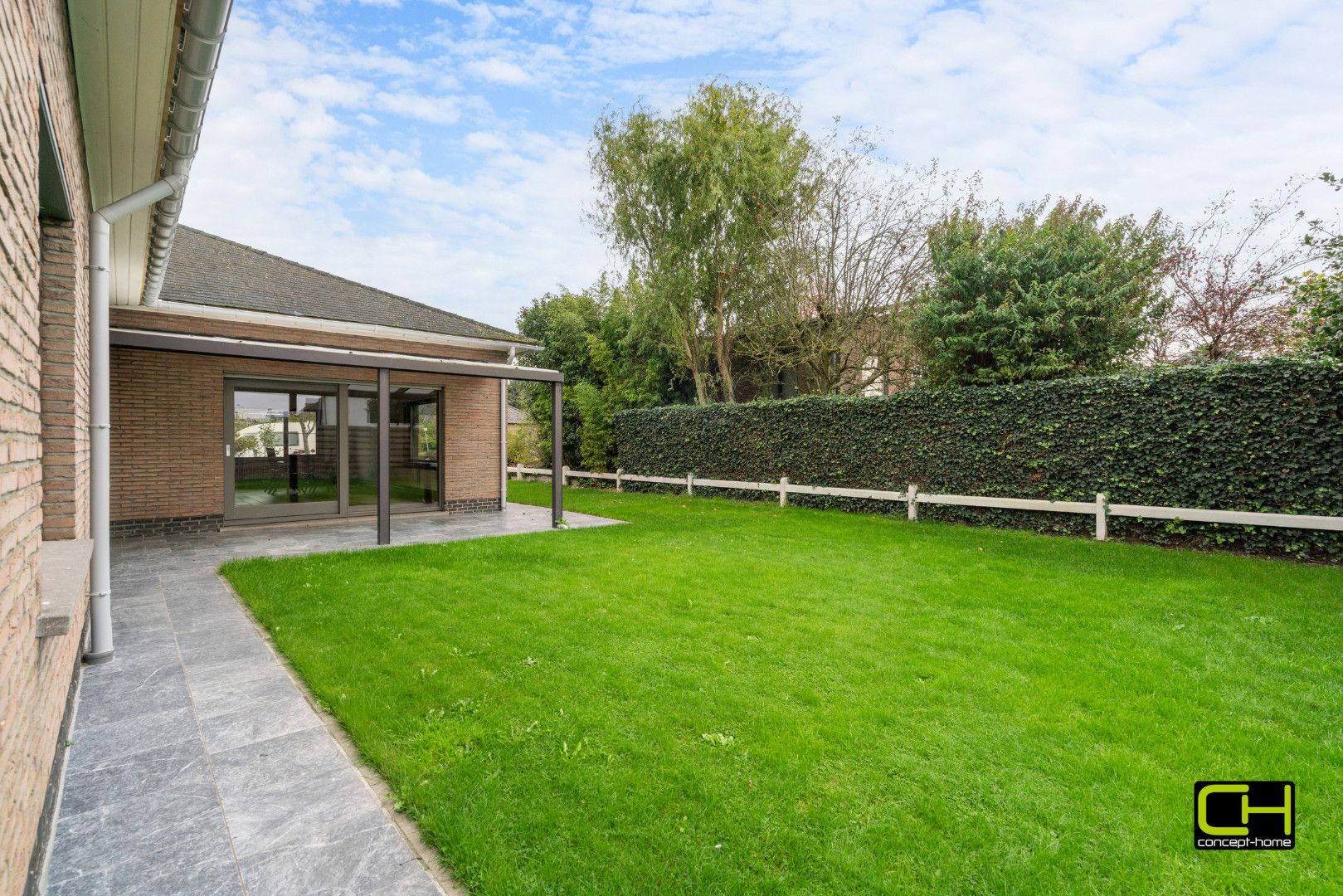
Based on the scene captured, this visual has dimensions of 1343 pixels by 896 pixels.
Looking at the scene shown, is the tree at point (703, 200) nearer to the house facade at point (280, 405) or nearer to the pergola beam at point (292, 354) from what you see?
the house facade at point (280, 405)

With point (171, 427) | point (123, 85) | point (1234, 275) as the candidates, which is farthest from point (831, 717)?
point (1234, 275)

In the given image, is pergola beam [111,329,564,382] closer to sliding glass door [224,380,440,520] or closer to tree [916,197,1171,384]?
sliding glass door [224,380,440,520]

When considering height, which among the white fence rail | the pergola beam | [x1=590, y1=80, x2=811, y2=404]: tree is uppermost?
[x1=590, y1=80, x2=811, y2=404]: tree

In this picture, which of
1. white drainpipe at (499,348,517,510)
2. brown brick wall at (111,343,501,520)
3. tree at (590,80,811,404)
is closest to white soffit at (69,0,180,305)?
brown brick wall at (111,343,501,520)

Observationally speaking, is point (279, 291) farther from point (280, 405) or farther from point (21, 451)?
point (21, 451)

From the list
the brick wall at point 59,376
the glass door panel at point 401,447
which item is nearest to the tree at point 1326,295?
the brick wall at point 59,376

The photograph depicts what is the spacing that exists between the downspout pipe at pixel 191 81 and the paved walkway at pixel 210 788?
10.7ft

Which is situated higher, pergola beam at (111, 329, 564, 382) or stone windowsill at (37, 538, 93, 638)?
pergola beam at (111, 329, 564, 382)

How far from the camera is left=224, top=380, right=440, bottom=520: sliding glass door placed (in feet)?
32.1

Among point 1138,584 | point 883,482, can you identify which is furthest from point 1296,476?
point 883,482

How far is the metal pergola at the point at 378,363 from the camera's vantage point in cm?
695

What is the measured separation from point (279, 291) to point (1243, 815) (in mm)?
12870

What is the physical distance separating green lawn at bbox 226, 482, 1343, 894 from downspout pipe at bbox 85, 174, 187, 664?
103cm

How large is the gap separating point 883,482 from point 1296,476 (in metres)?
5.33
